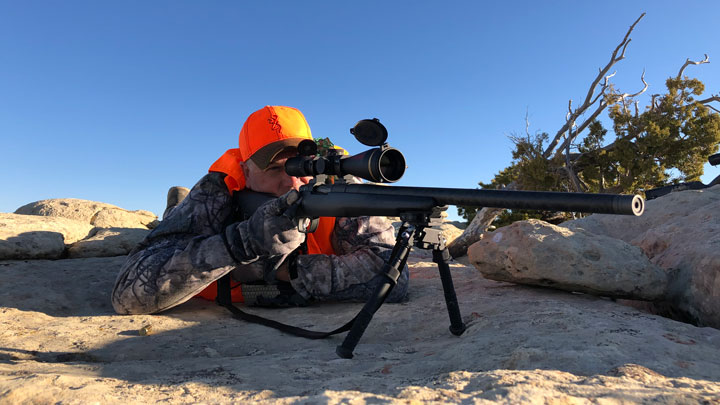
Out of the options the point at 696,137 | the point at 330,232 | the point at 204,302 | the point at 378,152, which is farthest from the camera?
the point at 696,137

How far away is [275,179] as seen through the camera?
3908 millimetres

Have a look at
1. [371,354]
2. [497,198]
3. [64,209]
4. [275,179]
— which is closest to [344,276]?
[275,179]

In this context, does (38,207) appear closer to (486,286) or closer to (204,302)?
(204,302)

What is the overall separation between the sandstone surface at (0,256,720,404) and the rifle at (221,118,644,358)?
1.12 feet

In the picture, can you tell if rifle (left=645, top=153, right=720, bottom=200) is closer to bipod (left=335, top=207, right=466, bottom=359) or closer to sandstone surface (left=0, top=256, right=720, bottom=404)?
sandstone surface (left=0, top=256, right=720, bottom=404)

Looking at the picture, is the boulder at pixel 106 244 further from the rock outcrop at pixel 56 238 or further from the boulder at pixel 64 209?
the boulder at pixel 64 209

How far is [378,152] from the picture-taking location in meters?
2.58

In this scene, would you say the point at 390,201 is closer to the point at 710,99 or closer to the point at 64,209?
the point at 64,209

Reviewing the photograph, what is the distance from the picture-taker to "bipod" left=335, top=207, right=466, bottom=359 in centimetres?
247

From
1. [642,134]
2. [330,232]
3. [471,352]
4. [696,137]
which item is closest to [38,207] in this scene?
[330,232]

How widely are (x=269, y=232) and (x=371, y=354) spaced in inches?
43.9

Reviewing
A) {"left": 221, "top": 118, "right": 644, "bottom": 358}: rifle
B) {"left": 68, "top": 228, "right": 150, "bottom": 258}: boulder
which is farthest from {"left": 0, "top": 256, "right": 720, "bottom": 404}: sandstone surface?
{"left": 68, "top": 228, "right": 150, "bottom": 258}: boulder

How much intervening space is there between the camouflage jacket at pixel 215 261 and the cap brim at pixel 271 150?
60 centimetres

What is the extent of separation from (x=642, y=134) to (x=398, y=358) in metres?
20.5
